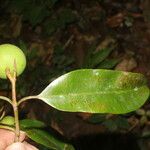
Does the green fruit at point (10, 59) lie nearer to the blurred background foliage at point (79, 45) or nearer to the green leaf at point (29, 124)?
the green leaf at point (29, 124)

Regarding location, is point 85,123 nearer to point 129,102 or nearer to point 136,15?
point 136,15

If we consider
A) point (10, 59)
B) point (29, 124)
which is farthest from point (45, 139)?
point (10, 59)

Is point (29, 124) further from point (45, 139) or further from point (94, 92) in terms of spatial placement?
point (94, 92)

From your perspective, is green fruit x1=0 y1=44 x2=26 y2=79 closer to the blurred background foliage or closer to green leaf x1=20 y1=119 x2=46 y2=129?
green leaf x1=20 y1=119 x2=46 y2=129

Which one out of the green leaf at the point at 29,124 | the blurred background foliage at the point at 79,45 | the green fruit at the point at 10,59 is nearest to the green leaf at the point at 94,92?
the green fruit at the point at 10,59

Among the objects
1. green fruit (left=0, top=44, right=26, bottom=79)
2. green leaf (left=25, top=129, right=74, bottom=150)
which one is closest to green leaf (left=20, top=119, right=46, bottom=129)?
green leaf (left=25, top=129, right=74, bottom=150)

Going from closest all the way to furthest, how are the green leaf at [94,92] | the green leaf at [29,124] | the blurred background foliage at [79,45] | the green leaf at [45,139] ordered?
1. the green leaf at [94,92]
2. the green leaf at [45,139]
3. the green leaf at [29,124]
4. the blurred background foliage at [79,45]
